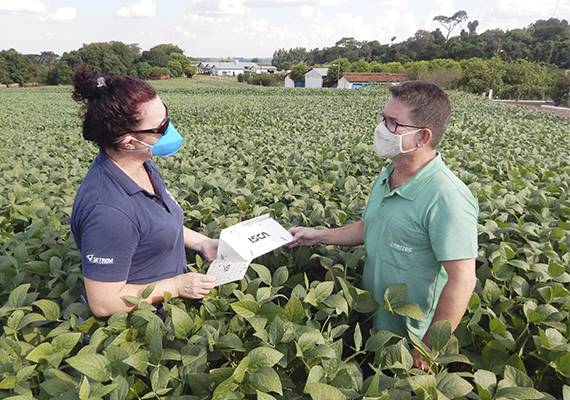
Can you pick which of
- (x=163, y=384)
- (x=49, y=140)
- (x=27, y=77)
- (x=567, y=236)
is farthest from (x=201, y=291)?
(x=27, y=77)

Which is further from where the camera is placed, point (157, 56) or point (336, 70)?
point (157, 56)

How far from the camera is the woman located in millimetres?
1797

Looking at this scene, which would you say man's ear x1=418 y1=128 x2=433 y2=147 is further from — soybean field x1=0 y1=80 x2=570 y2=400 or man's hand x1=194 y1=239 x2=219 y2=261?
man's hand x1=194 y1=239 x2=219 y2=261

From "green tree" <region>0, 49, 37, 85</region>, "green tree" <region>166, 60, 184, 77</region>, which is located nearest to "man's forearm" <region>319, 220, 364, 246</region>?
"green tree" <region>0, 49, 37, 85</region>

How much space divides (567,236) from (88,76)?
9.35 feet

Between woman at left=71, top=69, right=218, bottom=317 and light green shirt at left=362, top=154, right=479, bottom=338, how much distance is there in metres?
0.87

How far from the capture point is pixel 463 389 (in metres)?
1.52

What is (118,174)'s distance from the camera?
1.93m

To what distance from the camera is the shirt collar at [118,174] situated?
1913 millimetres

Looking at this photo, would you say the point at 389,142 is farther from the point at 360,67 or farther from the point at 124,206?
the point at 360,67

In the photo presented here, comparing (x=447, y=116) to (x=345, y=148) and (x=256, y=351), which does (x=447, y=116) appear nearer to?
(x=256, y=351)

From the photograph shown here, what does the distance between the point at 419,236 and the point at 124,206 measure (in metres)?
1.31

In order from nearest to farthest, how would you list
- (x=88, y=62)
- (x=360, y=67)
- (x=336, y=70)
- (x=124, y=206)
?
(x=124, y=206), (x=88, y=62), (x=360, y=67), (x=336, y=70)

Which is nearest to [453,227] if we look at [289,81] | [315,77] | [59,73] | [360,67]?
[360,67]
